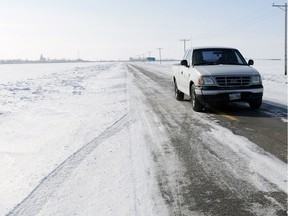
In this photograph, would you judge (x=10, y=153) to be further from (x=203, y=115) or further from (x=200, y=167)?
(x=203, y=115)

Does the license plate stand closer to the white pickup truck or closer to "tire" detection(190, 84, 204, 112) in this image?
the white pickup truck

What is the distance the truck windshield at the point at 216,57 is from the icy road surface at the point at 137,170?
2.63 m

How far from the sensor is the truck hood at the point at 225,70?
8.38 meters

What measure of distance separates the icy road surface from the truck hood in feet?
4.86

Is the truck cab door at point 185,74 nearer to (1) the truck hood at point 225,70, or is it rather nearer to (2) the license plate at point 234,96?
(1) the truck hood at point 225,70

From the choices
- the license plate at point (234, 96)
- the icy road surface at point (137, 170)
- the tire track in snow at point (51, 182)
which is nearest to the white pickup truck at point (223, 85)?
the license plate at point (234, 96)

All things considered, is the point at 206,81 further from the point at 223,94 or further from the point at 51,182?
the point at 51,182

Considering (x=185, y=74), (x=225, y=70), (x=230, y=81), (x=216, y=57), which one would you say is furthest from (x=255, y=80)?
(x=185, y=74)

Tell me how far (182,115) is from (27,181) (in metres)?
5.09

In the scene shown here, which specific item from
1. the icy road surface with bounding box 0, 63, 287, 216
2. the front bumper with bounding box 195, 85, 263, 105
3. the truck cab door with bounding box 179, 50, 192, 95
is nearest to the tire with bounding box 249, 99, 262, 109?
the front bumper with bounding box 195, 85, 263, 105

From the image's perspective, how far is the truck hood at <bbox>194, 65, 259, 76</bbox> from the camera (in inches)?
330

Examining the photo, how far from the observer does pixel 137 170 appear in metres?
4.28

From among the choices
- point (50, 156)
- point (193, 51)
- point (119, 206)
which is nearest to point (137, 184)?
point (119, 206)

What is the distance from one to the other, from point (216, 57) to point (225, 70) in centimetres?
131
